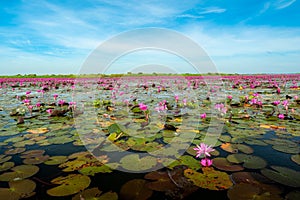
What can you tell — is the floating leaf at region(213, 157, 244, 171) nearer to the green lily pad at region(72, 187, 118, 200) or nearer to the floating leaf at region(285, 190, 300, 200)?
the floating leaf at region(285, 190, 300, 200)

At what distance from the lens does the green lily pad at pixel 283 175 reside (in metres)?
1.83

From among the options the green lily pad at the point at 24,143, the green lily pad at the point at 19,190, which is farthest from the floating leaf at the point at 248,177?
the green lily pad at the point at 24,143

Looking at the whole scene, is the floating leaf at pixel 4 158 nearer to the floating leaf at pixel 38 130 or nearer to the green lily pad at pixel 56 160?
the green lily pad at pixel 56 160

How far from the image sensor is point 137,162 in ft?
7.48

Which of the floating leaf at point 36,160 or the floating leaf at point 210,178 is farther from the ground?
the floating leaf at point 36,160

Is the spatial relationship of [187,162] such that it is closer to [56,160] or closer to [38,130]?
[56,160]

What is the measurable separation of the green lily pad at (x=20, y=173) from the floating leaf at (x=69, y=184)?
34cm

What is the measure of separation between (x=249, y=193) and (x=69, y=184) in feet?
5.33

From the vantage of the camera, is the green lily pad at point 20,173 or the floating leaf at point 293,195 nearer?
the floating leaf at point 293,195

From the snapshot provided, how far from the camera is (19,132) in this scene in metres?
3.44

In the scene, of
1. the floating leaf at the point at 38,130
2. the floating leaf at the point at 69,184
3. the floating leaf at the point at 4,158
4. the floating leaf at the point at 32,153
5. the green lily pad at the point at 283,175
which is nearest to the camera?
the floating leaf at the point at 69,184

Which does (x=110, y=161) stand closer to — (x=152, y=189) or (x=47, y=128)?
(x=152, y=189)

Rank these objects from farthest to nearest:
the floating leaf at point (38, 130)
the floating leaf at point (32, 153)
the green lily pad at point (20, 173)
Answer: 1. the floating leaf at point (38, 130)
2. the floating leaf at point (32, 153)
3. the green lily pad at point (20, 173)

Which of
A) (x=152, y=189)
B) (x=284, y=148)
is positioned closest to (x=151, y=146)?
(x=152, y=189)
